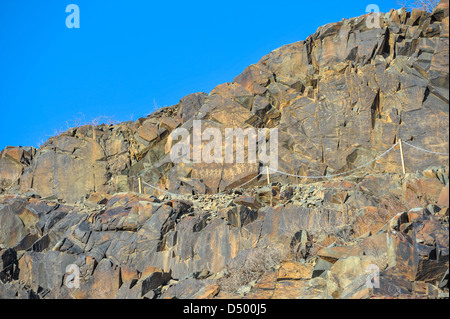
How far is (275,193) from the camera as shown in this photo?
1540 centimetres

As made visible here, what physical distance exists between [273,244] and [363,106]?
6.80 meters

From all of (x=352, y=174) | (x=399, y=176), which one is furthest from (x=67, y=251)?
(x=399, y=176)

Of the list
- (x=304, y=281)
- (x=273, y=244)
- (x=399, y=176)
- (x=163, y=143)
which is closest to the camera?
(x=304, y=281)

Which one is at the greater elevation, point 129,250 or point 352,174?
point 352,174

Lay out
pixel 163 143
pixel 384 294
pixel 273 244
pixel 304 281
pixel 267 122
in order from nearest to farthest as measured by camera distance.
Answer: pixel 384 294 < pixel 304 281 < pixel 273 244 < pixel 267 122 < pixel 163 143

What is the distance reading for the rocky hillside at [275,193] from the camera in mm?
10477

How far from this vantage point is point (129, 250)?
14711 mm

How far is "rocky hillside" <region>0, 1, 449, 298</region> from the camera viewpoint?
10.5 metres

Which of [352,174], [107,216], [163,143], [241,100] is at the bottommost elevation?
[107,216]

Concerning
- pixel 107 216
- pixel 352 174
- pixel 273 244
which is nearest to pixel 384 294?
pixel 273 244

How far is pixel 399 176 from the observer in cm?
1440

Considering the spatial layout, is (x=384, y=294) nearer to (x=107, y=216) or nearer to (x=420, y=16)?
(x=107, y=216)

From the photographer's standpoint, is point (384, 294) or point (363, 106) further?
point (363, 106)

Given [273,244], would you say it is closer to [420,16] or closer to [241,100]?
[241,100]
